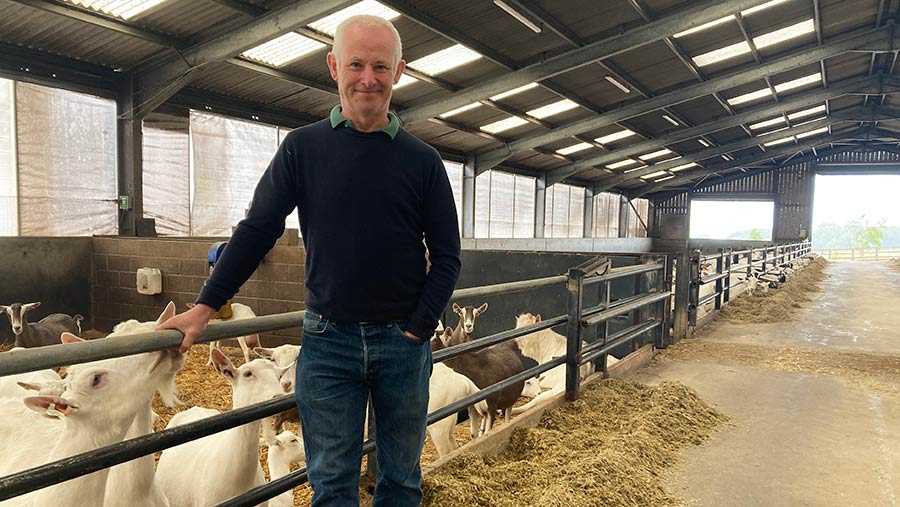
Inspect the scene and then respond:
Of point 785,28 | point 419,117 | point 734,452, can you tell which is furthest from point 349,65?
point 785,28

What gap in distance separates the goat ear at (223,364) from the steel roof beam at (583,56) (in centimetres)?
978

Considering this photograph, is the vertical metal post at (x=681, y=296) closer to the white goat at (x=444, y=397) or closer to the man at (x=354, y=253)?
the white goat at (x=444, y=397)

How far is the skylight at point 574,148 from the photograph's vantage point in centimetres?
1945

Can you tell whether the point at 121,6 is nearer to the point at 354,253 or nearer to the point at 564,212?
the point at 354,253

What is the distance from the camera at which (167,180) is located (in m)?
9.45

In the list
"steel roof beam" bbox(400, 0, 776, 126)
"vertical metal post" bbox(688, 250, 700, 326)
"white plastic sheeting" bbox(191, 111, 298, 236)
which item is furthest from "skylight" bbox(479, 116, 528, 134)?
"vertical metal post" bbox(688, 250, 700, 326)

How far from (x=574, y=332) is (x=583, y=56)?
313 inches

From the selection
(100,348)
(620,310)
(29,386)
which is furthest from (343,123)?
(620,310)

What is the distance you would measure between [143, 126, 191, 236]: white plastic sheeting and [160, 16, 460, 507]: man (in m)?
8.75

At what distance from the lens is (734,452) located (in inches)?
129

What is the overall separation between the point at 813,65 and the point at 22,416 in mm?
17832

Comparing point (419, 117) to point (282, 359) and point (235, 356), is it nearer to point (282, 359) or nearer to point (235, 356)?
point (235, 356)

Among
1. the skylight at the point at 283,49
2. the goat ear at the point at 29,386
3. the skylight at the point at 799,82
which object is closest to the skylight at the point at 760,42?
the skylight at the point at 799,82

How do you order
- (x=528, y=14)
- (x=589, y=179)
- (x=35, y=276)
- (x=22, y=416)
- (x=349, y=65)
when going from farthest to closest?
(x=589, y=179) < (x=528, y=14) < (x=35, y=276) < (x=22, y=416) < (x=349, y=65)
